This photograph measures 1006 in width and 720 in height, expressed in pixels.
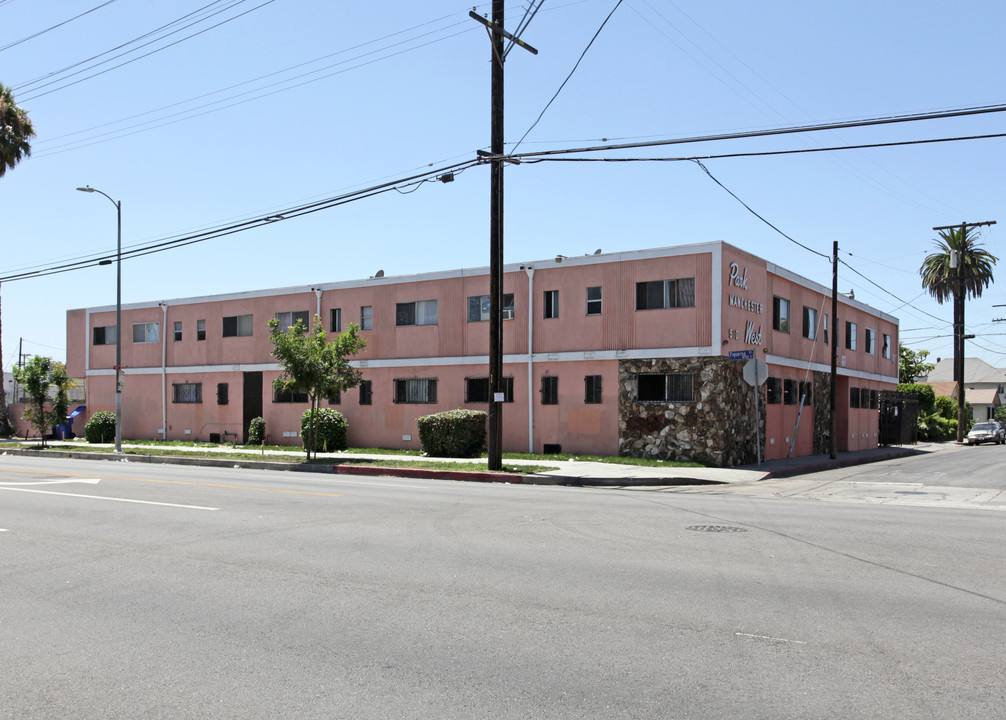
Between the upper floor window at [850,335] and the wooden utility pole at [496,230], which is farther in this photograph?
the upper floor window at [850,335]

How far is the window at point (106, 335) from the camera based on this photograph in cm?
3903

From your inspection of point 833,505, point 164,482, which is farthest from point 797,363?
point 164,482

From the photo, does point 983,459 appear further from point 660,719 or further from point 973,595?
point 660,719

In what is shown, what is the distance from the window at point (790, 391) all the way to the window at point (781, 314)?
72.3 inches

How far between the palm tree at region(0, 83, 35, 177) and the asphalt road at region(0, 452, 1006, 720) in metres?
29.2

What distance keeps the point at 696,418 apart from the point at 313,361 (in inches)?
453

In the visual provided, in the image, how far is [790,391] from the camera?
2952 cm

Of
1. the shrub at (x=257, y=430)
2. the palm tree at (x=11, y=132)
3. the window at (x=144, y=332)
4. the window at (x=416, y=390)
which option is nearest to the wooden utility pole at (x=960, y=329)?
the window at (x=416, y=390)

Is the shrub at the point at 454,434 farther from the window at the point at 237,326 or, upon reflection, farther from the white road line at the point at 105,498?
the white road line at the point at 105,498

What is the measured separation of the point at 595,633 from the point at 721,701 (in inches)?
55.5

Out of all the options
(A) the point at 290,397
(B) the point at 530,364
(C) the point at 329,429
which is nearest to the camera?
(B) the point at 530,364

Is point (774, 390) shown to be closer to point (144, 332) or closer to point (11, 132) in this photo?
point (144, 332)

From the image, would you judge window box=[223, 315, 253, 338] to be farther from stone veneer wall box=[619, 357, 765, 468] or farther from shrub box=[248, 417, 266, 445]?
stone veneer wall box=[619, 357, 765, 468]

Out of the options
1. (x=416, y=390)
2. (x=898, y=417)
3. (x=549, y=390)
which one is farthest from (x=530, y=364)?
(x=898, y=417)
